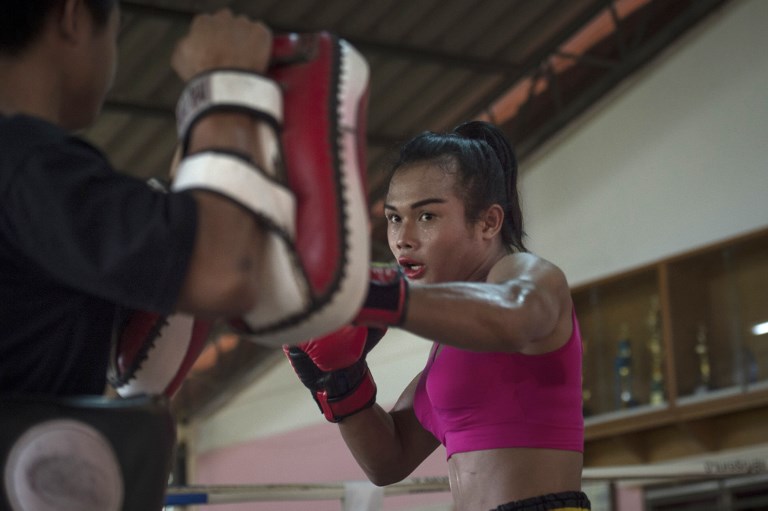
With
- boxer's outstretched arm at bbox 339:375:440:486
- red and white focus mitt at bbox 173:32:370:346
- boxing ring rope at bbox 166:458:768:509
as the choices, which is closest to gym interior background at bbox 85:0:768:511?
boxing ring rope at bbox 166:458:768:509

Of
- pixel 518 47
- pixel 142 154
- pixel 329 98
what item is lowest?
pixel 329 98

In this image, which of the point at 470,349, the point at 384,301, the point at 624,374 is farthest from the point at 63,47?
the point at 624,374

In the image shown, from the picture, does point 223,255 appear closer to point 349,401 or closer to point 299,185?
point 299,185

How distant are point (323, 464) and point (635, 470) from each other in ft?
21.5

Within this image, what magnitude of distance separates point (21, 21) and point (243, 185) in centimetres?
30

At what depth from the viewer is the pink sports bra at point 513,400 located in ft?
6.00

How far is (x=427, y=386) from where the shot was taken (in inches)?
78.5

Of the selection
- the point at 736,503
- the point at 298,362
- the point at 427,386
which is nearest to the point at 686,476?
the point at 427,386

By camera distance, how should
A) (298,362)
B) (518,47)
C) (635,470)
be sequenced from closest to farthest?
1. (298,362)
2. (635,470)
3. (518,47)

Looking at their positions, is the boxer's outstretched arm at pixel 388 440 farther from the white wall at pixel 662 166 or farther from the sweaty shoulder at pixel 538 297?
the white wall at pixel 662 166

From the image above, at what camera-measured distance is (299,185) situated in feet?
3.75

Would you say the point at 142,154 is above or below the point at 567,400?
above

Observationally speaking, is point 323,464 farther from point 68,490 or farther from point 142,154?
point 68,490

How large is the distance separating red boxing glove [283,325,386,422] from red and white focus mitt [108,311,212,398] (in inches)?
12.0
